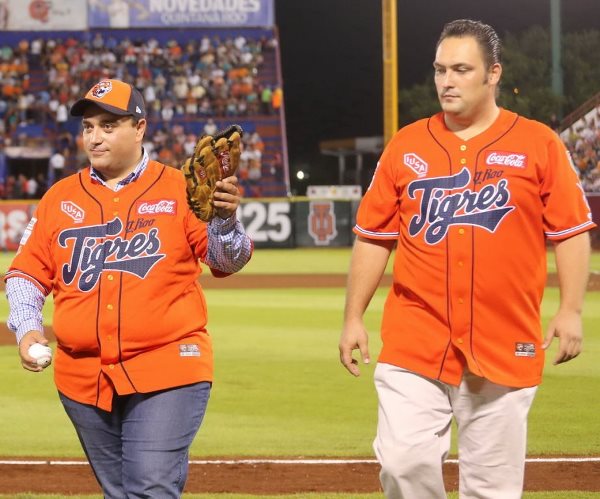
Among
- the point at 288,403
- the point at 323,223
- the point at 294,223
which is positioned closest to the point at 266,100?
the point at 323,223

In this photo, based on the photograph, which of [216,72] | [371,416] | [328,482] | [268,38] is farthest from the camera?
[268,38]

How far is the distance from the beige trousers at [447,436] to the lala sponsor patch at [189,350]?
654 mm

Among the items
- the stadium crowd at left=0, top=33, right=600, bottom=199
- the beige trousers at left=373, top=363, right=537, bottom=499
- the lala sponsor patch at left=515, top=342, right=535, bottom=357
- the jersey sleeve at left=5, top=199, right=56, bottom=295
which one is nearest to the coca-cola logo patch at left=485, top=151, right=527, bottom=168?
the lala sponsor patch at left=515, top=342, right=535, bottom=357

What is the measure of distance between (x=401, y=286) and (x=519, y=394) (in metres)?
0.54

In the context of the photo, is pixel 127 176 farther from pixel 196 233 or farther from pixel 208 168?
pixel 208 168

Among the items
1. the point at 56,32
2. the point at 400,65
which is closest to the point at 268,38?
the point at 56,32

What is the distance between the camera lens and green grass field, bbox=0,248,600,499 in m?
8.15

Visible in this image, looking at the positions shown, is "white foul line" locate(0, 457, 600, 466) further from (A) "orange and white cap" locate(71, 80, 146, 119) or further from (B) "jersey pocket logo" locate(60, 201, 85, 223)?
(A) "orange and white cap" locate(71, 80, 146, 119)

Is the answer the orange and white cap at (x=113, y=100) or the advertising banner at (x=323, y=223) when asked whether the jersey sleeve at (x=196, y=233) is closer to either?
the orange and white cap at (x=113, y=100)

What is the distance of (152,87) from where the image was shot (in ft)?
136

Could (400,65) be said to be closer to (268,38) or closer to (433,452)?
(268,38)

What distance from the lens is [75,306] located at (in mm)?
4199

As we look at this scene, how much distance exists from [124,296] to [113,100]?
0.66 meters

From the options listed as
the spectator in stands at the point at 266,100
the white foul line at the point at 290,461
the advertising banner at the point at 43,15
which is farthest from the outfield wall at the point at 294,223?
the white foul line at the point at 290,461
